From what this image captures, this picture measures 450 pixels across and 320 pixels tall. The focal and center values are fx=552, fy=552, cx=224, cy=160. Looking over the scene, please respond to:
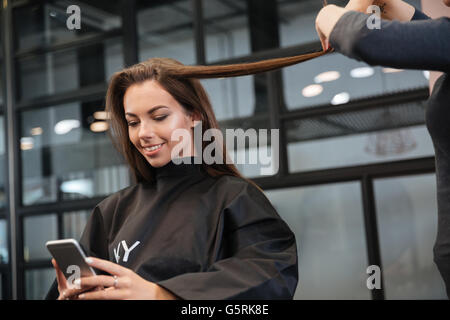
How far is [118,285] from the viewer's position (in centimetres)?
115

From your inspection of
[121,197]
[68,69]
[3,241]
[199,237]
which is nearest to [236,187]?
[199,237]

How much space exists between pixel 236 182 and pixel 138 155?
0.33m

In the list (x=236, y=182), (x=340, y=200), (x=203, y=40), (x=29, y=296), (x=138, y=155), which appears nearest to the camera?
(x=236, y=182)

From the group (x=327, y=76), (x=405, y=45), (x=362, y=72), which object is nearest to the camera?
(x=405, y=45)

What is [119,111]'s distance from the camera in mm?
1665

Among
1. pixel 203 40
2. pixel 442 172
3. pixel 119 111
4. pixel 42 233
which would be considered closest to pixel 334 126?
pixel 203 40

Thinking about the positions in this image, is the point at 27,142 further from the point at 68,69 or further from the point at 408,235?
the point at 408,235

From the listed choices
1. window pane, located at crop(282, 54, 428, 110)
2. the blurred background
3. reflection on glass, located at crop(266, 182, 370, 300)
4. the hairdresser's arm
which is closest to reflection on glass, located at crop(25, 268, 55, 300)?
the blurred background

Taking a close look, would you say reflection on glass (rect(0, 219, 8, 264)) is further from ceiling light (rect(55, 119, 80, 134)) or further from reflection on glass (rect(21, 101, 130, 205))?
ceiling light (rect(55, 119, 80, 134))

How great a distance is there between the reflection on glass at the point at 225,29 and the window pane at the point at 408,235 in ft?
4.36

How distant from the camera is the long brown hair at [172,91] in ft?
→ 4.83

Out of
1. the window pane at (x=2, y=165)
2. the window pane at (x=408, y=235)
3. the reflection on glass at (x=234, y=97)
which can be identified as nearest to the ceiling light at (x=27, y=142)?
the window pane at (x=2, y=165)

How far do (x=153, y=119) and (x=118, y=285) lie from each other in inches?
19.8
